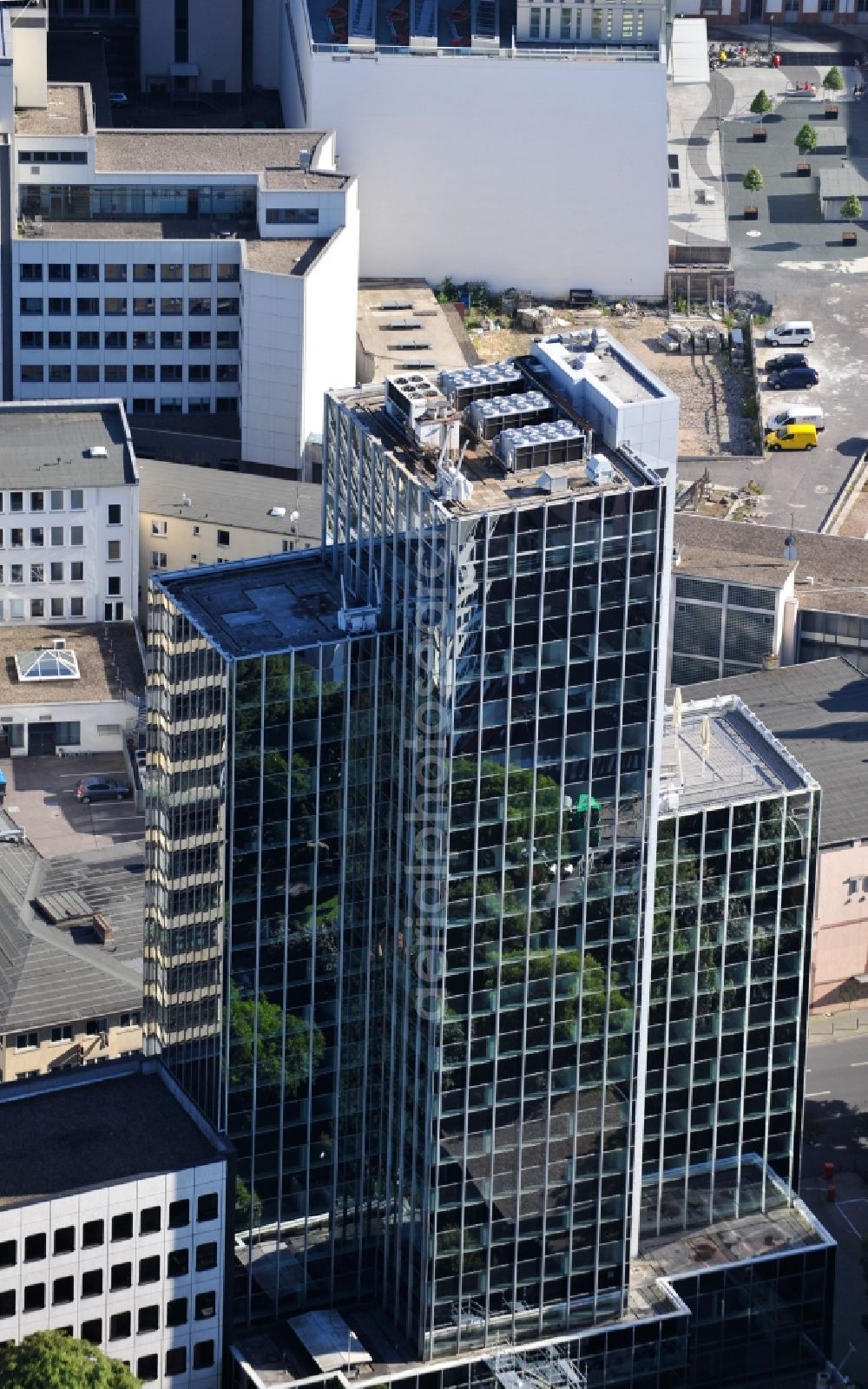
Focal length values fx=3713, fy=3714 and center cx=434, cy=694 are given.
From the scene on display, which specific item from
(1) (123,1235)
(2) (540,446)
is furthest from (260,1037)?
(2) (540,446)

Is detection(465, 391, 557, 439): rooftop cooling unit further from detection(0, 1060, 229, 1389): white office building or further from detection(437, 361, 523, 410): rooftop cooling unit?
detection(0, 1060, 229, 1389): white office building

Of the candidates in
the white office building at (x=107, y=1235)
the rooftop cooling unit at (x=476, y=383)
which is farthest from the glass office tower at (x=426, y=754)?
the white office building at (x=107, y=1235)

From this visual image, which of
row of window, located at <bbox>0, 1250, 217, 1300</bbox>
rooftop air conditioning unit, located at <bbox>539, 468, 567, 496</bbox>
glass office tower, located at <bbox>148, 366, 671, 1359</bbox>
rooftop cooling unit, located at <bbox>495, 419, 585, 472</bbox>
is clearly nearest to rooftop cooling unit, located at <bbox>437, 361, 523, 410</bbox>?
glass office tower, located at <bbox>148, 366, 671, 1359</bbox>

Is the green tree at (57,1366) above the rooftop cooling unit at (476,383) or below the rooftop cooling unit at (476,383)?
below

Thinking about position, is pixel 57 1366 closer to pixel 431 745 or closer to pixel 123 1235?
pixel 123 1235

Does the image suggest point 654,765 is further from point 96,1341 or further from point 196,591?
point 96,1341

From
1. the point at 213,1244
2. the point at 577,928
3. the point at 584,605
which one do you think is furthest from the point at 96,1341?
the point at 584,605

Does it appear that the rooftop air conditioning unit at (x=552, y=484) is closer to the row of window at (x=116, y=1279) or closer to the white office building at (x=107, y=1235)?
the white office building at (x=107, y=1235)

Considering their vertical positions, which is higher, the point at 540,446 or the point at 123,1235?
the point at 540,446
